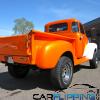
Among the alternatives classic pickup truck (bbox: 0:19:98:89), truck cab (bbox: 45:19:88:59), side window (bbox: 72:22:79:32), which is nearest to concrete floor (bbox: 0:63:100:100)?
classic pickup truck (bbox: 0:19:98:89)

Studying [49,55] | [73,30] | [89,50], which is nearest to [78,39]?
[73,30]

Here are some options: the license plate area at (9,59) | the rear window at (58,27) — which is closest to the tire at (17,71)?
the license plate area at (9,59)

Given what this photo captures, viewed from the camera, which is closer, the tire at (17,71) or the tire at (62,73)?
the tire at (62,73)

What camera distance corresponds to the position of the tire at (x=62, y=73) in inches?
257

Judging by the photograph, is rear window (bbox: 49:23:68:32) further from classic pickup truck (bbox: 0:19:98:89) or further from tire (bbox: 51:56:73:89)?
tire (bbox: 51:56:73:89)

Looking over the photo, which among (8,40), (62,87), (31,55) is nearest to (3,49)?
(8,40)

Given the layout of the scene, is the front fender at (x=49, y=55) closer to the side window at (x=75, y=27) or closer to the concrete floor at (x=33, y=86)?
the concrete floor at (x=33, y=86)

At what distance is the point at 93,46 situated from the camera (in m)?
9.98

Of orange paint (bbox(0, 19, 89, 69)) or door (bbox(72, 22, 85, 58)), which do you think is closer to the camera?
orange paint (bbox(0, 19, 89, 69))

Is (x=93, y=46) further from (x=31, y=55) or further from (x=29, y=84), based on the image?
(x=31, y=55)

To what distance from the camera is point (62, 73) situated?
6.79 m

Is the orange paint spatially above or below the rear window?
below

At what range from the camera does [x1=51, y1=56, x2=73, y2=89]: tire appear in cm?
652

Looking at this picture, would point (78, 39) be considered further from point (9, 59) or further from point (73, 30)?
point (9, 59)
